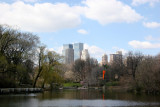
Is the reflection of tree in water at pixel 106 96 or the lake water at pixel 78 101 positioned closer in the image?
the lake water at pixel 78 101

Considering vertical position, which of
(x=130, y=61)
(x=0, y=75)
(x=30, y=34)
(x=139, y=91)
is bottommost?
(x=139, y=91)

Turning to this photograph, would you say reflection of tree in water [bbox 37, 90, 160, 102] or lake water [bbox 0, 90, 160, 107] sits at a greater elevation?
lake water [bbox 0, 90, 160, 107]

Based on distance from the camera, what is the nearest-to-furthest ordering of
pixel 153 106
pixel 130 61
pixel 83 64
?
pixel 153 106, pixel 130 61, pixel 83 64

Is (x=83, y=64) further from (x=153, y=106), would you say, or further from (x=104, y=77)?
(x=153, y=106)

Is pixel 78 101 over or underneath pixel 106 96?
over

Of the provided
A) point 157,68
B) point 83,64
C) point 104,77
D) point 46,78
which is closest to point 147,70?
point 157,68

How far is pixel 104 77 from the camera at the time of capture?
9644 cm

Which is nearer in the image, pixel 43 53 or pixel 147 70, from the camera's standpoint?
pixel 147 70

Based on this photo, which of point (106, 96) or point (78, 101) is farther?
point (106, 96)

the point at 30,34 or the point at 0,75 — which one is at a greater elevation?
the point at 30,34

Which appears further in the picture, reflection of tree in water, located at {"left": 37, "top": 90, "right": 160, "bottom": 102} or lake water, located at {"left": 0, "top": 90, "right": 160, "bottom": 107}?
reflection of tree in water, located at {"left": 37, "top": 90, "right": 160, "bottom": 102}

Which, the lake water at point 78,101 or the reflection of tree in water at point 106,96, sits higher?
the lake water at point 78,101

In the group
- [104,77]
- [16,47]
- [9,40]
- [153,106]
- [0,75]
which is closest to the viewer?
[153,106]

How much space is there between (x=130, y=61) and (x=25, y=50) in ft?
136
